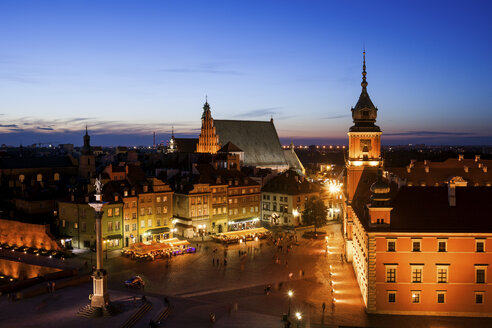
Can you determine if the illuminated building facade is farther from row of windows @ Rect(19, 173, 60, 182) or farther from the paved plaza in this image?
row of windows @ Rect(19, 173, 60, 182)

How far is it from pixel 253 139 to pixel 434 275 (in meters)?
72.6

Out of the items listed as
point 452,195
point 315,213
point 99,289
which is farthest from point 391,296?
point 315,213

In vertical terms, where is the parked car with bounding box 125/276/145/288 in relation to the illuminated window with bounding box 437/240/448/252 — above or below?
below

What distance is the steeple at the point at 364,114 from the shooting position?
52.9m

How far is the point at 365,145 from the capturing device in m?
53.2

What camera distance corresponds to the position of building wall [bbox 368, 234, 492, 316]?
34.7 m

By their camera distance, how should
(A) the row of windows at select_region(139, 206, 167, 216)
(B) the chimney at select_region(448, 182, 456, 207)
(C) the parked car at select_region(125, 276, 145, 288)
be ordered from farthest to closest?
(A) the row of windows at select_region(139, 206, 167, 216) → (C) the parked car at select_region(125, 276, 145, 288) → (B) the chimney at select_region(448, 182, 456, 207)

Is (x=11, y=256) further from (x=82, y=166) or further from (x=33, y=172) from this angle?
(x=33, y=172)

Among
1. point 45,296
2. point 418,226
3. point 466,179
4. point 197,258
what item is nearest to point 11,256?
point 45,296

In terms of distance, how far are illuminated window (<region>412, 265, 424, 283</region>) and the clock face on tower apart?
20.3m

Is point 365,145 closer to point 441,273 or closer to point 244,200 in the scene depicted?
point 441,273

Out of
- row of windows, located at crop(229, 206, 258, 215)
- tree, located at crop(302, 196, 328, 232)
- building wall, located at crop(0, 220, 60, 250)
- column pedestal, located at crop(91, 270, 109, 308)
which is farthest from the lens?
row of windows, located at crop(229, 206, 258, 215)

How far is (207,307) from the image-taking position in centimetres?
3691

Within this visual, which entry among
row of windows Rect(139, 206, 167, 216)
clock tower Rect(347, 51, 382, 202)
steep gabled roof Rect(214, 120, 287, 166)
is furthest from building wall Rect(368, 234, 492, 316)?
steep gabled roof Rect(214, 120, 287, 166)
